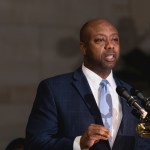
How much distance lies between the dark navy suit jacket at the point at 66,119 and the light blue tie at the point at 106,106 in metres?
0.04

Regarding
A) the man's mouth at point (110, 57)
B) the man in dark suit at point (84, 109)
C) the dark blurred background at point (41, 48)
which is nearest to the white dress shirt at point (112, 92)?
the man in dark suit at point (84, 109)

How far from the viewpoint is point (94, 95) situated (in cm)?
229

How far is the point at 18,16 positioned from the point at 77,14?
49 cm

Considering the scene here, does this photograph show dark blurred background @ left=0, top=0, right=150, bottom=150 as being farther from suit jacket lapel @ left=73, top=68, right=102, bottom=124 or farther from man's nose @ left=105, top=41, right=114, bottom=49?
man's nose @ left=105, top=41, right=114, bottom=49

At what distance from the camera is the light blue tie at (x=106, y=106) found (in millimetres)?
2213

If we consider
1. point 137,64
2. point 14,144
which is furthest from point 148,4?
point 14,144

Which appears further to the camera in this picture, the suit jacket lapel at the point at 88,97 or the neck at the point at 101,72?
the neck at the point at 101,72

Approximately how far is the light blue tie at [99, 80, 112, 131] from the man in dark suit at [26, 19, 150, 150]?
0.02 m

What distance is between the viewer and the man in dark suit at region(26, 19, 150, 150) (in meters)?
2.16

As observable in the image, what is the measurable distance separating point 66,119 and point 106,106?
0.19 metres

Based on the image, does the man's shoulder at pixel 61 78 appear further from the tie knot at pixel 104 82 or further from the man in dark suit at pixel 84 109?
the tie knot at pixel 104 82

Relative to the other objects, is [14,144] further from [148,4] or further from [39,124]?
[148,4]

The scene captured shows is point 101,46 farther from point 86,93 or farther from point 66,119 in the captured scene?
point 66,119

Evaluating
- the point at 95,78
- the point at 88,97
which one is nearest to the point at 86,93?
the point at 88,97
